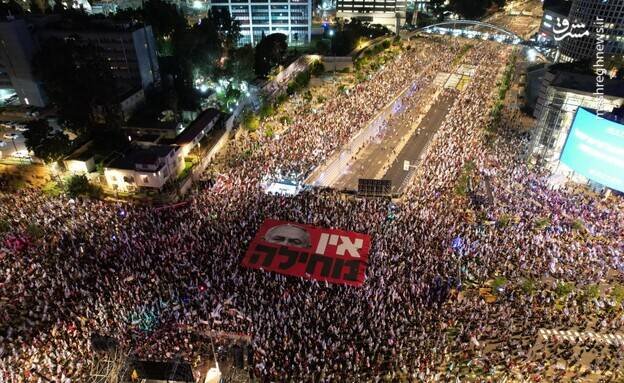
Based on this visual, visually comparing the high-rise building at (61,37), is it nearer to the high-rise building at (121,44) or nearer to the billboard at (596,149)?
the high-rise building at (121,44)

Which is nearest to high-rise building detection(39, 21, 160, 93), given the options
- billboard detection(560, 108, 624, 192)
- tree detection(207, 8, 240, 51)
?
tree detection(207, 8, 240, 51)

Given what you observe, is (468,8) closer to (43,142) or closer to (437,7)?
(437,7)

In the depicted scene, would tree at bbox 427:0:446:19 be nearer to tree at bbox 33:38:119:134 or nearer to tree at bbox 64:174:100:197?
tree at bbox 33:38:119:134

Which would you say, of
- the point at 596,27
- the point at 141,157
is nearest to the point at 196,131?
the point at 141,157

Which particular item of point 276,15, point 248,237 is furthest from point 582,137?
point 276,15

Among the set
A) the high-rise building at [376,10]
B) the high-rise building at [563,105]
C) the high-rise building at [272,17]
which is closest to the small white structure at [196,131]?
the high-rise building at [563,105]

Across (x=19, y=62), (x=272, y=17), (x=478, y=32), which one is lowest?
(x=478, y=32)
